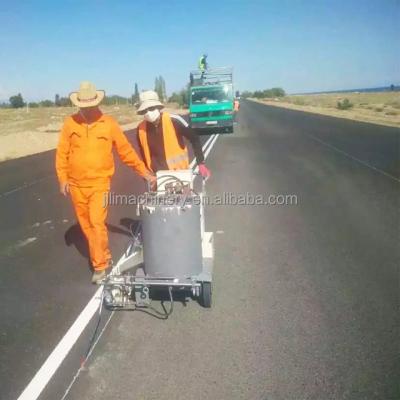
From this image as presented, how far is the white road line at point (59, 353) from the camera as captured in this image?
9.98 feet

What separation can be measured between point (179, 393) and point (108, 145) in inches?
111

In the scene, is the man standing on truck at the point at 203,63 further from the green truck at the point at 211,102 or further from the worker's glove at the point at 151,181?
the worker's glove at the point at 151,181

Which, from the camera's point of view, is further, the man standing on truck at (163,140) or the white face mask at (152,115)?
the man standing on truck at (163,140)

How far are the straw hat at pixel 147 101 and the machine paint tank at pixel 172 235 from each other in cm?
119

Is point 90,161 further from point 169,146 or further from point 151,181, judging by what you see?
point 169,146

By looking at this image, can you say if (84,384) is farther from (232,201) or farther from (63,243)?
(232,201)

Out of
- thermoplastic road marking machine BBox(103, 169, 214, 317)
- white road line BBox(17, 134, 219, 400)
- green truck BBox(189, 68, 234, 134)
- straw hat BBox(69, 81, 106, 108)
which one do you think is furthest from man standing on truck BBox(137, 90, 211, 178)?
green truck BBox(189, 68, 234, 134)

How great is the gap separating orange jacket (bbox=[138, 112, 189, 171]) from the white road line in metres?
1.71

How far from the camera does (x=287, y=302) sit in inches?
166

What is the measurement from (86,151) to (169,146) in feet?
3.11

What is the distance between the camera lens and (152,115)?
15.2 ft

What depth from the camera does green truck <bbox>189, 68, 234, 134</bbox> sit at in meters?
22.1

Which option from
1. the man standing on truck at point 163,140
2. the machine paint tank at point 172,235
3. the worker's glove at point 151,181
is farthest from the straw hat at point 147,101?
the machine paint tank at point 172,235

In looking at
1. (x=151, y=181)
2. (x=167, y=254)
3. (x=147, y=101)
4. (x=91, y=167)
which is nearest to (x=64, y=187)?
(x=91, y=167)
